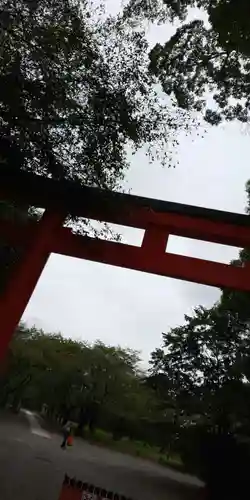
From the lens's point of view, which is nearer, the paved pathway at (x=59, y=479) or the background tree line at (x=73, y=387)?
the paved pathway at (x=59, y=479)

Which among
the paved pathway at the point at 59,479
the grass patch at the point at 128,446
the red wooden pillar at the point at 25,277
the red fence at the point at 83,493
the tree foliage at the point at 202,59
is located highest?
the tree foliage at the point at 202,59

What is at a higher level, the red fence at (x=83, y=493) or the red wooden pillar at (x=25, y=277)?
the red wooden pillar at (x=25, y=277)

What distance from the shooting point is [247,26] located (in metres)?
4.45

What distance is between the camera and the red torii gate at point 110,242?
14.0 ft

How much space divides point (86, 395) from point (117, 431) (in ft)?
6.66

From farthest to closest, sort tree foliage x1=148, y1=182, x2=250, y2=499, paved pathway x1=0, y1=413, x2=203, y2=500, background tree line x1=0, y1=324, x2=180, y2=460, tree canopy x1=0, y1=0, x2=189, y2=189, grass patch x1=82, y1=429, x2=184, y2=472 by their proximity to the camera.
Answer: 1. background tree line x1=0, y1=324, x2=180, y2=460
2. grass patch x1=82, y1=429, x2=184, y2=472
3. tree foliage x1=148, y1=182, x2=250, y2=499
4. paved pathway x1=0, y1=413, x2=203, y2=500
5. tree canopy x1=0, y1=0, x2=189, y2=189

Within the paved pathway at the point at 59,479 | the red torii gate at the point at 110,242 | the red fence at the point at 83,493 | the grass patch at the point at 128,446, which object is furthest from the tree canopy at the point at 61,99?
the grass patch at the point at 128,446

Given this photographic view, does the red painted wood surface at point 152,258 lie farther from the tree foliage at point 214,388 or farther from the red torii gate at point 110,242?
the tree foliage at point 214,388

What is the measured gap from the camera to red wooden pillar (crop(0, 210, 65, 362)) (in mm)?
4301

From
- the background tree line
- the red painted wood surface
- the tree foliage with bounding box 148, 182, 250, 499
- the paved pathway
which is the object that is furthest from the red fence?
the background tree line

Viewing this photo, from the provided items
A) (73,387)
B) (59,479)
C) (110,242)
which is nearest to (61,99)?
(110,242)

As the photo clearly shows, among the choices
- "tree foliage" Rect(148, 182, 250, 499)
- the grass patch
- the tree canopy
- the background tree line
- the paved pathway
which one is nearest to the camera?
the tree canopy

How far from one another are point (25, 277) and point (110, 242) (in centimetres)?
83

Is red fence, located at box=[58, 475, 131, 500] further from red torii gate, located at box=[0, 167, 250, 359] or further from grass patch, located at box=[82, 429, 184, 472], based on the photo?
grass patch, located at box=[82, 429, 184, 472]
